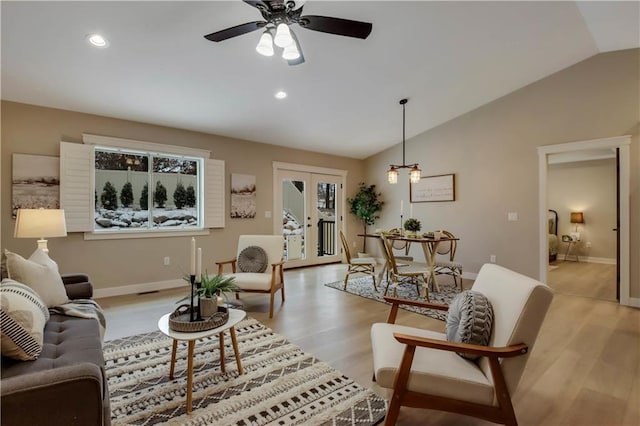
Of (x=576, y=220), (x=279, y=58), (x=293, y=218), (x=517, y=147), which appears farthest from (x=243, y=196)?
(x=576, y=220)

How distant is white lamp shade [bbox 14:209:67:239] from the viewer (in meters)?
2.87

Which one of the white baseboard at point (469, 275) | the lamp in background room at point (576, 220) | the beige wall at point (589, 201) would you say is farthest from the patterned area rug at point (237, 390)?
the lamp in background room at point (576, 220)

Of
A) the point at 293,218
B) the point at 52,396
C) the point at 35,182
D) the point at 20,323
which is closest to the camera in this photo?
the point at 52,396

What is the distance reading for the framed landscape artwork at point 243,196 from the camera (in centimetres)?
530

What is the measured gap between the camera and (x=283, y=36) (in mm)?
2094

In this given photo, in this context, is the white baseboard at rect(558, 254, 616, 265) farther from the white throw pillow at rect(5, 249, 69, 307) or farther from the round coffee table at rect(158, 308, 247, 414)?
the white throw pillow at rect(5, 249, 69, 307)

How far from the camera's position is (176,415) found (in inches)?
69.2

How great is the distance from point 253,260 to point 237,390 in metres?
2.05

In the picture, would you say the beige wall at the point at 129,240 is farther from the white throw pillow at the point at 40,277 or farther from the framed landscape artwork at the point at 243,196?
the white throw pillow at the point at 40,277

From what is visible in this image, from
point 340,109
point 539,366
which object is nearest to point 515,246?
point 539,366

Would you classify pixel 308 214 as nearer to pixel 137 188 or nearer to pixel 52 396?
pixel 137 188

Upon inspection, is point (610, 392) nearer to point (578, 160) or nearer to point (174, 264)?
point (174, 264)

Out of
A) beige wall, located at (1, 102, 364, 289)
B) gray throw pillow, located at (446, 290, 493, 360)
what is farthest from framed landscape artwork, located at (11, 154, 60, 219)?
gray throw pillow, located at (446, 290, 493, 360)

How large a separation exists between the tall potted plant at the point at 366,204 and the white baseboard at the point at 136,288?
3.89 meters
